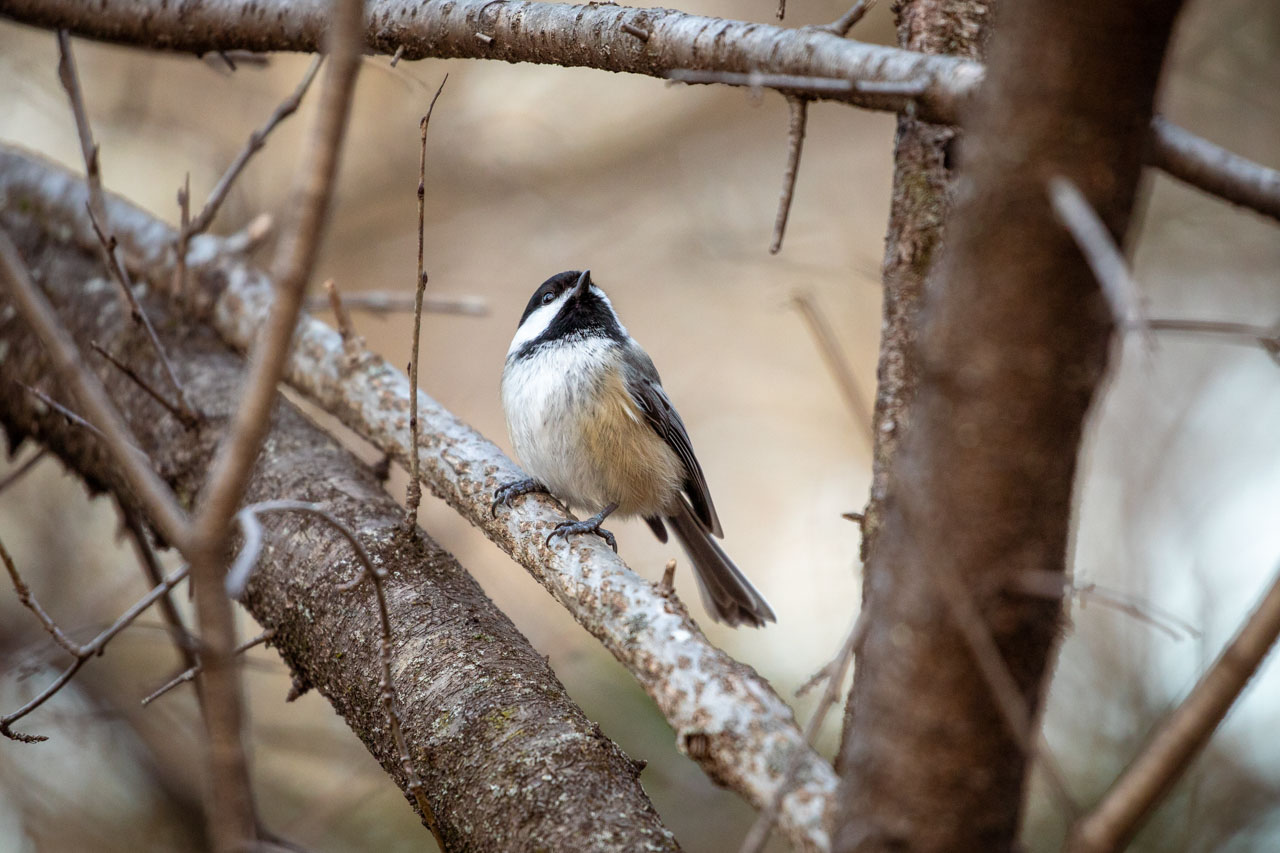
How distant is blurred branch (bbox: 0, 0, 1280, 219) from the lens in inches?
66.4

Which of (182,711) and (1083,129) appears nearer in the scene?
(1083,129)

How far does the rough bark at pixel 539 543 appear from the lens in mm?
1805

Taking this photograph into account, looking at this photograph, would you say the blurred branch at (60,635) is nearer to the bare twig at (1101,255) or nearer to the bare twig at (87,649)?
the bare twig at (87,649)

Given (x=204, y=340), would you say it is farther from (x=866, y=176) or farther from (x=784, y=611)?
(x=866, y=176)

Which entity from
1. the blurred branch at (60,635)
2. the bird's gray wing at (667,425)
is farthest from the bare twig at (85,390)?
the bird's gray wing at (667,425)

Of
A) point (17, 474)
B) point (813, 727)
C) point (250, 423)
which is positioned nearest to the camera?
point (250, 423)

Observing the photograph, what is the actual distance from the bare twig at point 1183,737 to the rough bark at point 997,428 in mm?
129

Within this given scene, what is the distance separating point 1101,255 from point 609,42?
6.18 ft

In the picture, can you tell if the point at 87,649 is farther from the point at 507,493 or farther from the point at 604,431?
the point at 604,431

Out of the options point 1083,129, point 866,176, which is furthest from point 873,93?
point 866,176

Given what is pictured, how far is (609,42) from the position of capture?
2.68 meters

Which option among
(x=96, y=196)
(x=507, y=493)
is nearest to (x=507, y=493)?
(x=507, y=493)

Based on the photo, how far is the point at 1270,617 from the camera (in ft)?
3.84

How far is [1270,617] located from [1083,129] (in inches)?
25.6
